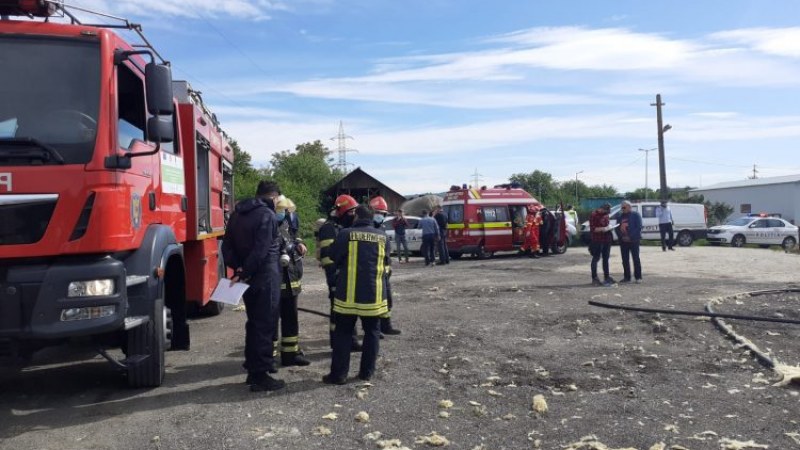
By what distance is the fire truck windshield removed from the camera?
4984 millimetres

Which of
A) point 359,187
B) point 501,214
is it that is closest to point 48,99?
point 501,214

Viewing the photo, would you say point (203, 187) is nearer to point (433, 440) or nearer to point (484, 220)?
point (433, 440)

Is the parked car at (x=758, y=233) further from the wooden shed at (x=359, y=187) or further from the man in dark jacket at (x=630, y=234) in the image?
the wooden shed at (x=359, y=187)

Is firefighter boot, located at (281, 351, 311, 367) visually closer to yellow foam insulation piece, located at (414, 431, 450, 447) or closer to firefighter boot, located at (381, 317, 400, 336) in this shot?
firefighter boot, located at (381, 317, 400, 336)

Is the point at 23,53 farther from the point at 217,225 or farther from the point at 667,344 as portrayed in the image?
the point at 667,344

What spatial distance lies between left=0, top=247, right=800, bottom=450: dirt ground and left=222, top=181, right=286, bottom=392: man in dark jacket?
0.26m

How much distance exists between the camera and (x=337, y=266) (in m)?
6.61

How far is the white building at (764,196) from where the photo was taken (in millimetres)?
60531

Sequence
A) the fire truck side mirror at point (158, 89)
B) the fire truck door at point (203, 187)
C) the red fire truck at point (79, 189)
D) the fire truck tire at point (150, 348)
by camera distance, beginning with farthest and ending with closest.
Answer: the fire truck door at point (203, 187) → the fire truck tire at point (150, 348) → the fire truck side mirror at point (158, 89) → the red fire truck at point (79, 189)

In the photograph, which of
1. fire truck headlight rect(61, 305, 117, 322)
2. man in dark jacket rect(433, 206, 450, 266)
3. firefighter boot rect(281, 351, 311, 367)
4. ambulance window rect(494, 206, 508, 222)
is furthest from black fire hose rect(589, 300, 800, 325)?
ambulance window rect(494, 206, 508, 222)

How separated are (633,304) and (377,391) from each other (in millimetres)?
6359

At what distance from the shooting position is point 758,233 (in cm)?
3039

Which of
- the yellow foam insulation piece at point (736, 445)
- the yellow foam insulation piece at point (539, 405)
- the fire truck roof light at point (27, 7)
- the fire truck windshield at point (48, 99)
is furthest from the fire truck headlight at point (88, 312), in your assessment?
the yellow foam insulation piece at point (736, 445)

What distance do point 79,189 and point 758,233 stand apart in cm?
3137
